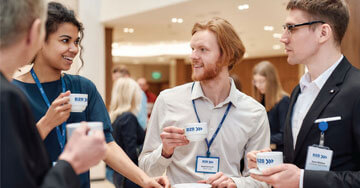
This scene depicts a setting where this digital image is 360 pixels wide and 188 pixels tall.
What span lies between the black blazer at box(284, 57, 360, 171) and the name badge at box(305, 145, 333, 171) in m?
0.03

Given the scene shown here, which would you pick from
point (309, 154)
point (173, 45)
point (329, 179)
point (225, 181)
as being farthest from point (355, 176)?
point (173, 45)

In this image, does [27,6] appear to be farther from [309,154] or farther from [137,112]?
[137,112]

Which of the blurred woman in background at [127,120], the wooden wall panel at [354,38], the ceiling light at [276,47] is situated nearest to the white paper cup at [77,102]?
the wooden wall panel at [354,38]

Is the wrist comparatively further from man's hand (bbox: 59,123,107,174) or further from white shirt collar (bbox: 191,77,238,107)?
white shirt collar (bbox: 191,77,238,107)

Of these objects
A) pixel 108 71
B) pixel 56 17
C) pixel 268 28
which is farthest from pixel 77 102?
pixel 268 28

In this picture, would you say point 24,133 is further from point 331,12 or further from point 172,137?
point 331,12

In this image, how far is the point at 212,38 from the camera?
2.15 m

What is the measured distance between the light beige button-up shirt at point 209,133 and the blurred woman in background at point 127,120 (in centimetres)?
147

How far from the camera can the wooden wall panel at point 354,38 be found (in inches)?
90.7

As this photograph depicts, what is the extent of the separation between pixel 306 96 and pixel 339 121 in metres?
0.28

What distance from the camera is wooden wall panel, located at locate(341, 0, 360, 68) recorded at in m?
2.30

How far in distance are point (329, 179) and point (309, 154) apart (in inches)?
5.6

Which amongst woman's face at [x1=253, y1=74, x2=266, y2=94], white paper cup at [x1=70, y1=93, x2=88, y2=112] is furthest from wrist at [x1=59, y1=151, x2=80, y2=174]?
woman's face at [x1=253, y1=74, x2=266, y2=94]

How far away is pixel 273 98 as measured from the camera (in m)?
4.52
